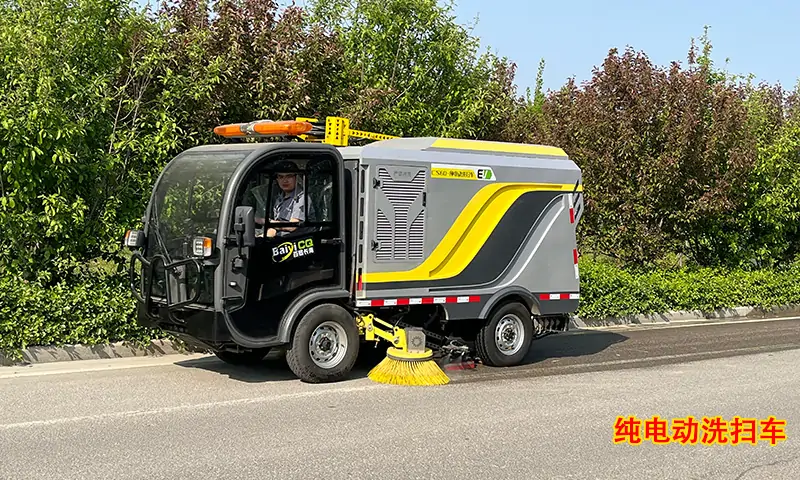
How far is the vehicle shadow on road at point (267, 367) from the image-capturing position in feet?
29.7

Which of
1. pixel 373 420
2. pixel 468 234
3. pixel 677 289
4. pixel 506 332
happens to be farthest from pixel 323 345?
pixel 677 289

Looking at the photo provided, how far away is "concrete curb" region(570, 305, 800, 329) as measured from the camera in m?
14.4

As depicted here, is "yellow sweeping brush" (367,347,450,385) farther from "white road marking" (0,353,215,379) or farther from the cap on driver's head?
"white road marking" (0,353,215,379)

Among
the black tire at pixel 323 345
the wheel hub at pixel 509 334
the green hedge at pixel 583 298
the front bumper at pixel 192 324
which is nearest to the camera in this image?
the front bumper at pixel 192 324

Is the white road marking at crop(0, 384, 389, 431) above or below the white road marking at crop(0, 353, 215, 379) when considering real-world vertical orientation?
below

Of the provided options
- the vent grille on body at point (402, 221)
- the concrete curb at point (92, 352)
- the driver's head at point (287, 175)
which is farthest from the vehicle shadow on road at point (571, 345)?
the concrete curb at point (92, 352)

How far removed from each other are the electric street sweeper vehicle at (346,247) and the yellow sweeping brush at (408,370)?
0.07m

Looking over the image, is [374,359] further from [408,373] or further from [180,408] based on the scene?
[180,408]

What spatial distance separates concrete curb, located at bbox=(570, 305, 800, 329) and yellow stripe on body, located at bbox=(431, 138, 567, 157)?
4260 mm

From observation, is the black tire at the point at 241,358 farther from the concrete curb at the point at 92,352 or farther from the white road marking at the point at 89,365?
the concrete curb at the point at 92,352

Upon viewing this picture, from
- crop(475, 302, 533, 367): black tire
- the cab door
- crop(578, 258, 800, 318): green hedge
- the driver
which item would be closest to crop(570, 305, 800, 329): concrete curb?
crop(578, 258, 800, 318): green hedge

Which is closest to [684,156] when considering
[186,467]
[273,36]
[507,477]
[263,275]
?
[273,36]

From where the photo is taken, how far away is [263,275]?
832cm

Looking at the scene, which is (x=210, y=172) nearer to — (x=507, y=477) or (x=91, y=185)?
(x=91, y=185)
